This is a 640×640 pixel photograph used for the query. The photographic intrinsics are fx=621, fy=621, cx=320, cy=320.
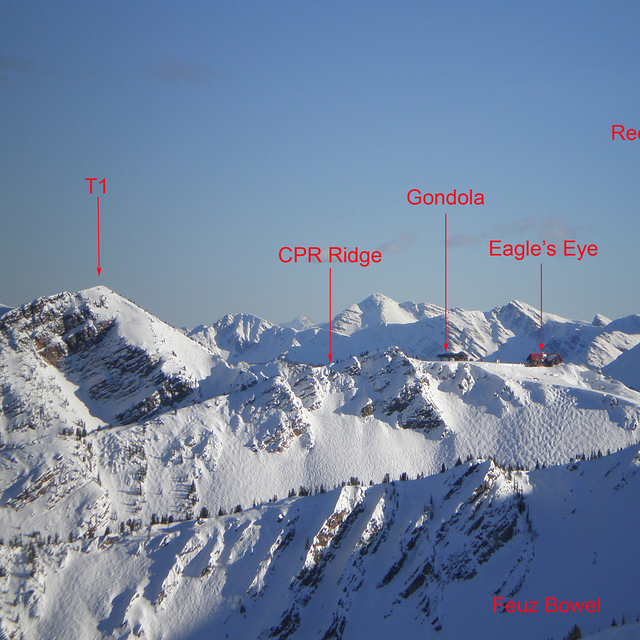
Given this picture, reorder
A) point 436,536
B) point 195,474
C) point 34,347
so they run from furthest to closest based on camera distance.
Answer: point 34,347, point 195,474, point 436,536

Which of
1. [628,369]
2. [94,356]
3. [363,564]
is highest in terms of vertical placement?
[94,356]

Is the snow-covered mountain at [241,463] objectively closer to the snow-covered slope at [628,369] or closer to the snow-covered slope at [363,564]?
the snow-covered slope at [363,564]

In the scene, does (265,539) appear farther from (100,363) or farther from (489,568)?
(100,363)

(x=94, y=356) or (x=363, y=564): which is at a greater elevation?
(x=94, y=356)

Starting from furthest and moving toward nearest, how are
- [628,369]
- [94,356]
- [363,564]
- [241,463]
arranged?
[628,369] < [94,356] < [241,463] < [363,564]

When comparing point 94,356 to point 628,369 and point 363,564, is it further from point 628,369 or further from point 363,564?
point 628,369

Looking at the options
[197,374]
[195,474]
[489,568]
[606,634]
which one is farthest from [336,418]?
[606,634]

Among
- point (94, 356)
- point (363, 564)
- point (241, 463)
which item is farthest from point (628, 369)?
point (94, 356)

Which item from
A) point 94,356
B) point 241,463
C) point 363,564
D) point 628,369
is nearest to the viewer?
point 363,564
